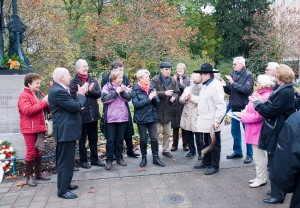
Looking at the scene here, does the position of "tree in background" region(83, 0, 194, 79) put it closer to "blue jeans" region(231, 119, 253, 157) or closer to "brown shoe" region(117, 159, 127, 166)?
"blue jeans" region(231, 119, 253, 157)

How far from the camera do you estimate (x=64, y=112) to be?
15.5 feet

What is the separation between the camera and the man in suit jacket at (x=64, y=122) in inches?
182

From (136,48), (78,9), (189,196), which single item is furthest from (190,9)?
(189,196)

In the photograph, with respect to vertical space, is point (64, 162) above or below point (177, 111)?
below

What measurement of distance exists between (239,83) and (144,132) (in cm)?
208

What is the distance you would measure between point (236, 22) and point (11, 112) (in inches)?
1100

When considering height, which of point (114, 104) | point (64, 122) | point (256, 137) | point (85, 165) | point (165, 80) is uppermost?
point (165, 80)

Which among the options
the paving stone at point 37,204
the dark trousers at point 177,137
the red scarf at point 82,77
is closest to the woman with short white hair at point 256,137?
the dark trousers at point 177,137

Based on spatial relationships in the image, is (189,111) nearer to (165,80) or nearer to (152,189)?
(165,80)

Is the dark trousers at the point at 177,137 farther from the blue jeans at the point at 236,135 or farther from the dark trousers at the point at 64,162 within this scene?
the dark trousers at the point at 64,162

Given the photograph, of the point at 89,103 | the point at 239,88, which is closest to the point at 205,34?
the point at 239,88

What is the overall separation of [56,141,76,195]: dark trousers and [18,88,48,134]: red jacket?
796 mm

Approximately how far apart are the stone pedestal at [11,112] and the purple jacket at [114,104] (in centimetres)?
194

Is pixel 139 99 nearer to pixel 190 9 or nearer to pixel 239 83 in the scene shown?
pixel 239 83
